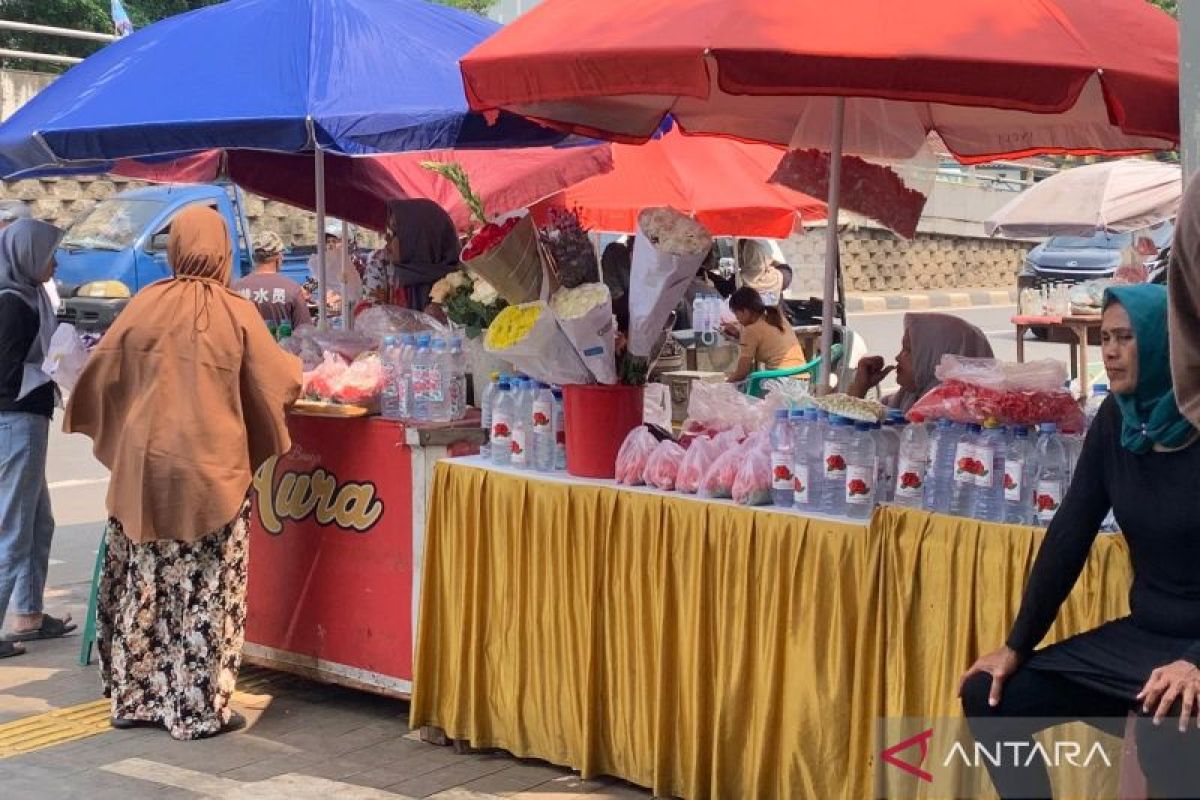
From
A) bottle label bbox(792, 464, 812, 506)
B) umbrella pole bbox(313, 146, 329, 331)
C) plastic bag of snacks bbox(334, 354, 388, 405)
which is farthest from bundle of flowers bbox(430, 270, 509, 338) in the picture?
umbrella pole bbox(313, 146, 329, 331)

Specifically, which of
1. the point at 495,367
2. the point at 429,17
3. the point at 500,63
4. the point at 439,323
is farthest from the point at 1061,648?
the point at 429,17

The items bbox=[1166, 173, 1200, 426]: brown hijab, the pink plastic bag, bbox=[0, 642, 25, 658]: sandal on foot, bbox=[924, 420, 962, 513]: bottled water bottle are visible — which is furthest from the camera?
bbox=[0, 642, 25, 658]: sandal on foot

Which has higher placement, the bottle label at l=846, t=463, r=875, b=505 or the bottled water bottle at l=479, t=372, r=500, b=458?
the bottled water bottle at l=479, t=372, r=500, b=458

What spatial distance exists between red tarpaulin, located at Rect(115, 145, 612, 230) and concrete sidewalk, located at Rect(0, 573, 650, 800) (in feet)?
9.53

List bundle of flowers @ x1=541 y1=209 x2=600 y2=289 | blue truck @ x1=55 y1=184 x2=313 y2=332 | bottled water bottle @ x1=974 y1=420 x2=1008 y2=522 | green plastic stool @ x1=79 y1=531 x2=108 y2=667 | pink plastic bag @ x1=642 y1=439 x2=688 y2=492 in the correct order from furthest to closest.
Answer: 1. blue truck @ x1=55 y1=184 x2=313 y2=332
2. green plastic stool @ x1=79 y1=531 x2=108 y2=667
3. bundle of flowers @ x1=541 y1=209 x2=600 y2=289
4. pink plastic bag @ x1=642 y1=439 x2=688 y2=492
5. bottled water bottle @ x1=974 y1=420 x2=1008 y2=522

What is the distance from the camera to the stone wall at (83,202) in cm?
1892

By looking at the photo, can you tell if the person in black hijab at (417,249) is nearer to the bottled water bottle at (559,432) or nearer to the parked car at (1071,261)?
the bottled water bottle at (559,432)

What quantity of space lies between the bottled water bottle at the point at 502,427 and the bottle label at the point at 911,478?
1.48 m

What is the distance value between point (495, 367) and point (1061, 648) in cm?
277

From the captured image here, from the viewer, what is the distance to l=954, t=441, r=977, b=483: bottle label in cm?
424

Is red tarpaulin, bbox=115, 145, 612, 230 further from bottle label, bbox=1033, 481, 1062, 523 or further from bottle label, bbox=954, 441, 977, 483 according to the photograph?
bottle label, bbox=1033, 481, 1062, 523

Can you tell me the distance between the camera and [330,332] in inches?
251

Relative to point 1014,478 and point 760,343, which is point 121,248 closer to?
point 760,343

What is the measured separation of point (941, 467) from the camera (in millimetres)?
4355
